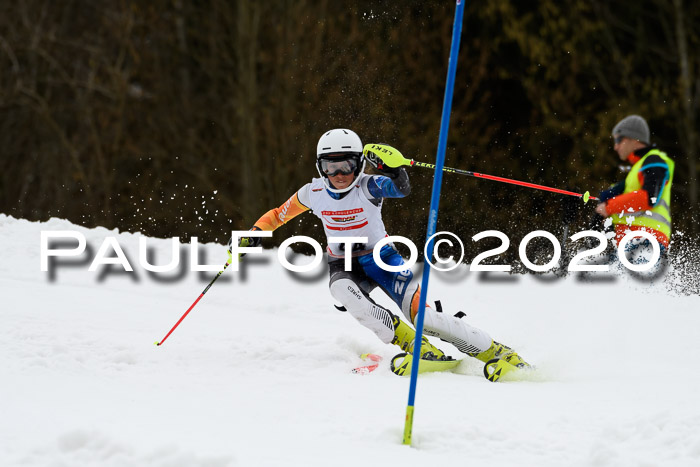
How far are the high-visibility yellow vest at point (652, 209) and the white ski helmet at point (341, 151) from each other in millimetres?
2281

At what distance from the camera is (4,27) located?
20.2 m

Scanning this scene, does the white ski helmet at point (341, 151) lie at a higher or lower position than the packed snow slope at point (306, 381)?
higher

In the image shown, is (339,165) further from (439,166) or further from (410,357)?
(439,166)

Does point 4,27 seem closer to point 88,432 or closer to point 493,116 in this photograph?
point 493,116

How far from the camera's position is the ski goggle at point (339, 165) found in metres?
5.54

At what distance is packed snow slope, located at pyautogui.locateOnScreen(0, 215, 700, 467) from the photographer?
3496 millimetres

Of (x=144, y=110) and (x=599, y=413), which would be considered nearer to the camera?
(x=599, y=413)

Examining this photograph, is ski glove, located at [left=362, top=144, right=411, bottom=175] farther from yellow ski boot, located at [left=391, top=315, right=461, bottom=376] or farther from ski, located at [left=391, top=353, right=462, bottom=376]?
ski, located at [left=391, top=353, right=462, bottom=376]

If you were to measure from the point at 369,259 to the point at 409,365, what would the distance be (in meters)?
0.87

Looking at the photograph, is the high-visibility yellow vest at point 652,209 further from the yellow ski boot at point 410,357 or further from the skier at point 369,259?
the yellow ski boot at point 410,357

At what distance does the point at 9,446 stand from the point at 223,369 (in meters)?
2.08

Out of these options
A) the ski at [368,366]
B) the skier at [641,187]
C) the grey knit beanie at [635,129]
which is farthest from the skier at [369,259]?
the grey knit beanie at [635,129]

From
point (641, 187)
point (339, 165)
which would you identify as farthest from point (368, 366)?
point (641, 187)

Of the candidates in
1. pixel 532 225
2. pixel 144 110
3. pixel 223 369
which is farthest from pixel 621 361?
pixel 144 110
